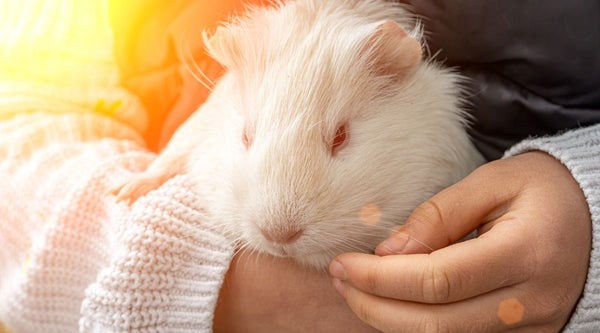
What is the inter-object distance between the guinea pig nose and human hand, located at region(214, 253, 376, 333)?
0.16m

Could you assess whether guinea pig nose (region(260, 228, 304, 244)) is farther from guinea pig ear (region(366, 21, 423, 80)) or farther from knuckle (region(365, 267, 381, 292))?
guinea pig ear (region(366, 21, 423, 80))

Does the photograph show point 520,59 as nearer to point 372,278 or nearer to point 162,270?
point 372,278

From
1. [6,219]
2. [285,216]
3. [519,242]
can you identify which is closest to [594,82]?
[519,242]

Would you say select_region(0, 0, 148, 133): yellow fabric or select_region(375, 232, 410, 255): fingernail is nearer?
select_region(375, 232, 410, 255): fingernail

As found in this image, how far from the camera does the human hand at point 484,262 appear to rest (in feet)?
2.60

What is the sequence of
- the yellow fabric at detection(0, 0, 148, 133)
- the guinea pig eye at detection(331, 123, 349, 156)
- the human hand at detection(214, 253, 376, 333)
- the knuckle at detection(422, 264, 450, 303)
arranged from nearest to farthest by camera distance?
the knuckle at detection(422, 264, 450, 303) < the guinea pig eye at detection(331, 123, 349, 156) < the human hand at detection(214, 253, 376, 333) < the yellow fabric at detection(0, 0, 148, 133)

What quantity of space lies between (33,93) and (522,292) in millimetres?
1064

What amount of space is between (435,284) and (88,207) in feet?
2.16

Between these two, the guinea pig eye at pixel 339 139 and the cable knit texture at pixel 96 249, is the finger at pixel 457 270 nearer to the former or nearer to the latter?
the guinea pig eye at pixel 339 139

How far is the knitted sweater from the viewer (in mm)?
923

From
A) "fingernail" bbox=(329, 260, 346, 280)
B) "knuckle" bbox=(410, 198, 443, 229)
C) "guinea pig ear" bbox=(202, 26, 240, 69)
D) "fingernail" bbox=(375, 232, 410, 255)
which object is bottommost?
"fingernail" bbox=(329, 260, 346, 280)

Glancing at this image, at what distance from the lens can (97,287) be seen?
0.94 metres

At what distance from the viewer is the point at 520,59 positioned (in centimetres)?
94

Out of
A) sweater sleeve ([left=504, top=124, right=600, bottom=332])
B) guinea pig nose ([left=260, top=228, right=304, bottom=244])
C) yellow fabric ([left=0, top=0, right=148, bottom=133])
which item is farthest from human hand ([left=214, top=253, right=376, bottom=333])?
yellow fabric ([left=0, top=0, right=148, bottom=133])
